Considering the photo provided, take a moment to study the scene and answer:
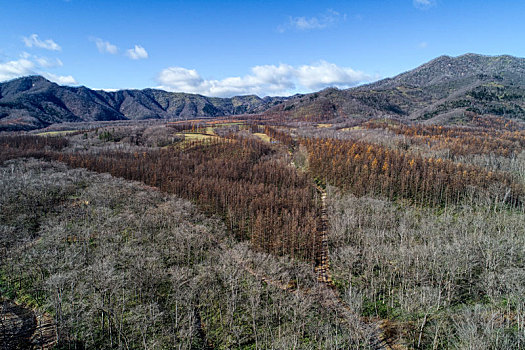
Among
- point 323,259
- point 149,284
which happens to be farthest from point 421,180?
point 149,284

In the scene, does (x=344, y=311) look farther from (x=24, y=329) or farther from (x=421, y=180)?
(x=421, y=180)

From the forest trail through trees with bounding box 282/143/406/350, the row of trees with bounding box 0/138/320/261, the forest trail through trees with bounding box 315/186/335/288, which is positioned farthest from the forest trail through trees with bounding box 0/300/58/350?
the forest trail through trees with bounding box 315/186/335/288

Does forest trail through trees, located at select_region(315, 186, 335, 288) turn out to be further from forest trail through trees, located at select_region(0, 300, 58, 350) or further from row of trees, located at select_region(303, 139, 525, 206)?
forest trail through trees, located at select_region(0, 300, 58, 350)

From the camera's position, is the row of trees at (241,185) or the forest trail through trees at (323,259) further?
the row of trees at (241,185)

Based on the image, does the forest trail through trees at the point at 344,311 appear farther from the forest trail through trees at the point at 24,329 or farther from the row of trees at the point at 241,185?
the forest trail through trees at the point at 24,329

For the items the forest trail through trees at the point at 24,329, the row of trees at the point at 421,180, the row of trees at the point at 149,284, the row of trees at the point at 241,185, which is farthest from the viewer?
the row of trees at the point at 421,180

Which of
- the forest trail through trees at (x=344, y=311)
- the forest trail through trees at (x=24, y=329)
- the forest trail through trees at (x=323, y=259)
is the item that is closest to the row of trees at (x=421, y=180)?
the forest trail through trees at (x=323, y=259)
